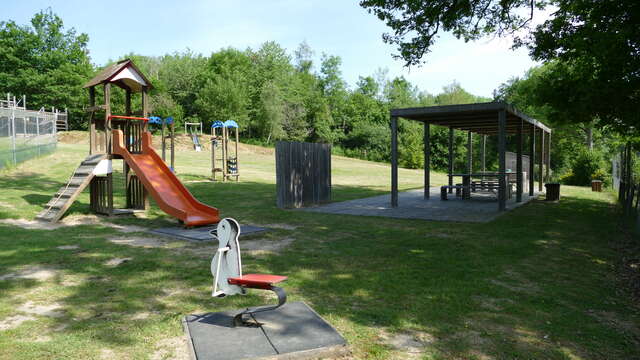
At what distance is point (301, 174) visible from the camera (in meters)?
13.5

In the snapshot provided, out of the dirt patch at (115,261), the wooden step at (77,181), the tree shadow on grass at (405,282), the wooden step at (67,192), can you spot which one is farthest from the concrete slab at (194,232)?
the wooden step at (77,181)

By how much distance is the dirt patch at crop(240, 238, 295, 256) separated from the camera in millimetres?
7125

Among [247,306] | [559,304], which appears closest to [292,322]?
[247,306]

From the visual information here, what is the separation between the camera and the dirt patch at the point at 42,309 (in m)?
4.26

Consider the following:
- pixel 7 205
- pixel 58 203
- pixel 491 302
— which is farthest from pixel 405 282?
pixel 7 205

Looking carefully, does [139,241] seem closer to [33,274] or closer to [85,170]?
[33,274]

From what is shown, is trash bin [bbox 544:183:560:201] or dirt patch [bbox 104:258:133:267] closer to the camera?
dirt patch [bbox 104:258:133:267]

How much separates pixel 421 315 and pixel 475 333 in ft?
1.85

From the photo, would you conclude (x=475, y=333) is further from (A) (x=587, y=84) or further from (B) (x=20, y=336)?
(A) (x=587, y=84)

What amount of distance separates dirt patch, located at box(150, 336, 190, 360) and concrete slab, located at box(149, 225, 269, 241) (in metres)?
4.54

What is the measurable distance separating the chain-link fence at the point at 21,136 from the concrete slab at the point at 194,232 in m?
13.8

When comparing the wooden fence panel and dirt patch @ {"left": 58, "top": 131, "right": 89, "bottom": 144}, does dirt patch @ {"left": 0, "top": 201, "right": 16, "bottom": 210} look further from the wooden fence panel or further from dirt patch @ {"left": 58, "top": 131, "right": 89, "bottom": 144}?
dirt patch @ {"left": 58, "top": 131, "right": 89, "bottom": 144}

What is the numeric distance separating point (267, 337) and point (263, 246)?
395 cm

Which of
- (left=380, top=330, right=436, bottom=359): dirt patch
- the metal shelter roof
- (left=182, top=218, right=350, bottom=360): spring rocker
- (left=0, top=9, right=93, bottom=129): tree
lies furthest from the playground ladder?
(left=0, top=9, right=93, bottom=129): tree
